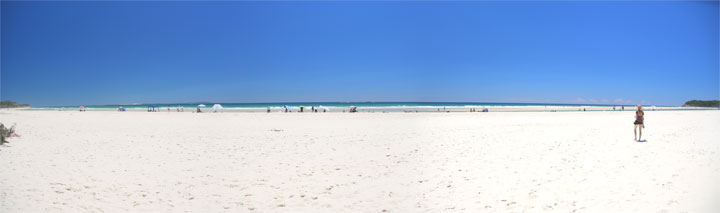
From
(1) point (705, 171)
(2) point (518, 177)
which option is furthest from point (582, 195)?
(1) point (705, 171)

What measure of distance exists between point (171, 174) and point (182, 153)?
2502mm

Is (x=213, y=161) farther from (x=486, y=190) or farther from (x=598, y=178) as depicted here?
(x=598, y=178)

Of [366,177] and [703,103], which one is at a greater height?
[703,103]

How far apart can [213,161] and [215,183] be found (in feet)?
6.75

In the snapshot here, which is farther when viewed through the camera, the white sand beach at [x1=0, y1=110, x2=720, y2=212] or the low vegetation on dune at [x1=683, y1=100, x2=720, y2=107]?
the low vegetation on dune at [x1=683, y1=100, x2=720, y2=107]

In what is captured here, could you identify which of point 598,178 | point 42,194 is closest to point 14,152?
point 42,194

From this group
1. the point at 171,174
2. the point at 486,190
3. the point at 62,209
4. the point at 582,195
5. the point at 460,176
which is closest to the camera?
the point at 62,209

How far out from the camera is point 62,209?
453 centimetres

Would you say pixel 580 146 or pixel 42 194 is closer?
pixel 42 194

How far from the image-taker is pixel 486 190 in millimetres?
5270

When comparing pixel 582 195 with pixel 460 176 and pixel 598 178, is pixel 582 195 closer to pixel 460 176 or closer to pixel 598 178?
pixel 598 178

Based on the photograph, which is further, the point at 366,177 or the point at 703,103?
the point at 703,103

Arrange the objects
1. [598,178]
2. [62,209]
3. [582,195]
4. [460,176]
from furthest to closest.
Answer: [460,176] < [598,178] < [582,195] < [62,209]

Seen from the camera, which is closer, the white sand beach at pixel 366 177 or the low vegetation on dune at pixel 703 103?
the white sand beach at pixel 366 177
